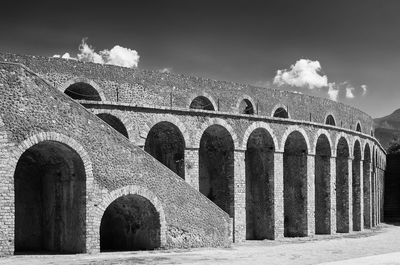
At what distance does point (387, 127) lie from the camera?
282 feet

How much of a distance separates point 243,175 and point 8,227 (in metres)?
11.7

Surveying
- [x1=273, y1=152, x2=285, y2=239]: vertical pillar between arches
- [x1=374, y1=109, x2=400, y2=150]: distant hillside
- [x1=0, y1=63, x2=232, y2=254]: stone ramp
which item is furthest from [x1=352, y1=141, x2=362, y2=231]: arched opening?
[x1=374, y1=109, x2=400, y2=150]: distant hillside

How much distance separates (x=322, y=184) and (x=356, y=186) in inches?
195

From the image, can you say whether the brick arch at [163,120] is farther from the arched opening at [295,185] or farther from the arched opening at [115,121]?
the arched opening at [295,185]

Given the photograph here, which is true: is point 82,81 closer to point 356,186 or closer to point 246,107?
point 246,107

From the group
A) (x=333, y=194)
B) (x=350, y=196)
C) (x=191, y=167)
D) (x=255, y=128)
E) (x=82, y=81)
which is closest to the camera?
(x=82, y=81)

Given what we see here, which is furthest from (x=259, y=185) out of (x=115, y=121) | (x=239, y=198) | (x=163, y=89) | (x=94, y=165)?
(x=94, y=165)

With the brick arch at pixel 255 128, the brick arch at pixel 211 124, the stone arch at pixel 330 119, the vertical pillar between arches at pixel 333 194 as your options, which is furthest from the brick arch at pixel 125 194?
the stone arch at pixel 330 119

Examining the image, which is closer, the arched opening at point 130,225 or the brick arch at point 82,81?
the arched opening at point 130,225

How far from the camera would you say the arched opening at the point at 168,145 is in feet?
70.3

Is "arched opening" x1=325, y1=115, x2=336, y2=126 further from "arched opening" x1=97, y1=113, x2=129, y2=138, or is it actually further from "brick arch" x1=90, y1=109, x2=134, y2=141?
"arched opening" x1=97, y1=113, x2=129, y2=138

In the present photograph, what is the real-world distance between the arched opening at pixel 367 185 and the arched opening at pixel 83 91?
20.3 meters

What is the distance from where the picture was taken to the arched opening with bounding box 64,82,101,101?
70.5 ft

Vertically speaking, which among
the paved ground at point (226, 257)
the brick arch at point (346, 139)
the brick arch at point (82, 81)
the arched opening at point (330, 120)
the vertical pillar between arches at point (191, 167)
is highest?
the brick arch at point (82, 81)
